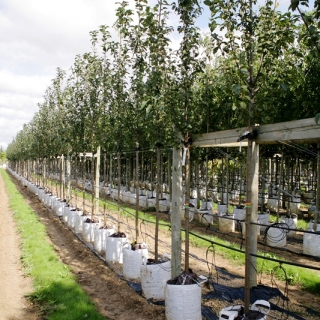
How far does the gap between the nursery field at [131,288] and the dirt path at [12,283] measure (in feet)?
3.50

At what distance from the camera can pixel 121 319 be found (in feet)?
17.8

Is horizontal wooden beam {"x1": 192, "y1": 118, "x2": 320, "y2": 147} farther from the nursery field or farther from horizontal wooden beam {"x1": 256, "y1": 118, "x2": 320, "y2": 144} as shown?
the nursery field

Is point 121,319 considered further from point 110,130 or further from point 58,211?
point 58,211

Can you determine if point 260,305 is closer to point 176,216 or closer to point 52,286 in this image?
point 176,216

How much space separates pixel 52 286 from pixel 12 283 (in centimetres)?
127

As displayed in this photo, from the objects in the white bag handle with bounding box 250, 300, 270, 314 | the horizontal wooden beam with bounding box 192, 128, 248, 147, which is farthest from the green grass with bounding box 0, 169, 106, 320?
the horizontal wooden beam with bounding box 192, 128, 248, 147

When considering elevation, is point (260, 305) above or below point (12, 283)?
above

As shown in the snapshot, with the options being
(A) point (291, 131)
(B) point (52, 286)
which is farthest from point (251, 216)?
(B) point (52, 286)

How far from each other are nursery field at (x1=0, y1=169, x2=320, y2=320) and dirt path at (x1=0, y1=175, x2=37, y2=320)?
1065 millimetres

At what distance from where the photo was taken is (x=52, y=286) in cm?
671

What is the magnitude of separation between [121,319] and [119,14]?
551 cm

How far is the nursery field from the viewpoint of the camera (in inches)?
217

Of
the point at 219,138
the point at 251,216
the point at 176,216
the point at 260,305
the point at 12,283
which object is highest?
the point at 219,138

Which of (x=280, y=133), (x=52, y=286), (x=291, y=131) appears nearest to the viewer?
(x=291, y=131)
